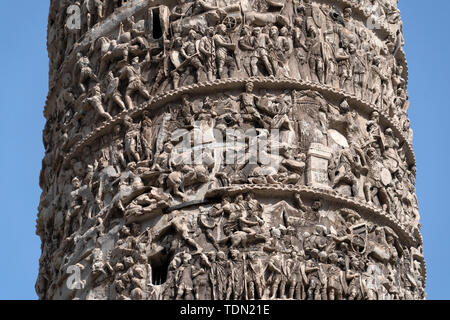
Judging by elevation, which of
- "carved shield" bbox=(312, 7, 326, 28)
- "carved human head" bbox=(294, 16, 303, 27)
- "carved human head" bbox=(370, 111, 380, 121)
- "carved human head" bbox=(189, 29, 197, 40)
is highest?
"carved shield" bbox=(312, 7, 326, 28)

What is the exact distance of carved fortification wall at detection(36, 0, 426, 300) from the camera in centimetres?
1190

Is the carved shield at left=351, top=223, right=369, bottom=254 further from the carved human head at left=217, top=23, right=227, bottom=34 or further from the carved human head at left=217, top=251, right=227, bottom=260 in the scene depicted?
the carved human head at left=217, top=23, right=227, bottom=34

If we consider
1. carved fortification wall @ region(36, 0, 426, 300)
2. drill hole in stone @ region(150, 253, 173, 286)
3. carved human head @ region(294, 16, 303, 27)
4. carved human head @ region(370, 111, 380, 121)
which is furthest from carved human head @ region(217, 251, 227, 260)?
carved human head @ region(294, 16, 303, 27)

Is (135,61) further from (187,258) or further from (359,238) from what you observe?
(359,238)

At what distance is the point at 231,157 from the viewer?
40.2ft

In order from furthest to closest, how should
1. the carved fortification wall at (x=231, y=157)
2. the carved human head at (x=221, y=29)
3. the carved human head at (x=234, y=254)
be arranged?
the carved human head at (x=221, y=29), the carved fortification wall at (x=231, y=157), the carved human head at (x=234, y=254)

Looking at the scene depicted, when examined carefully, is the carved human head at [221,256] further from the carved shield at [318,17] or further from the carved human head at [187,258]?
the carved shield at [318,17]

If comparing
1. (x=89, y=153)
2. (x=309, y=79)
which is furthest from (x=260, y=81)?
(x=89, y=153)

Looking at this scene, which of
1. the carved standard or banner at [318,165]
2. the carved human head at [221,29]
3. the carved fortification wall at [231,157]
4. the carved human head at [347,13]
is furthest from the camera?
the carved human head at [347,13]

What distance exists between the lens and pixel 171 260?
39.1 feet

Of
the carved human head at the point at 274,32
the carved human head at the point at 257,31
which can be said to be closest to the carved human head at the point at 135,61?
the carved human head at the point at 257,31

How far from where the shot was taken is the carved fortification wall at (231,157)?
11.9 metres

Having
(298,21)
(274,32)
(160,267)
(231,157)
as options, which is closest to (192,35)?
(274,32)

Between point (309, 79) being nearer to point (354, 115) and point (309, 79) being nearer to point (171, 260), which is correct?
point (354, 115)
